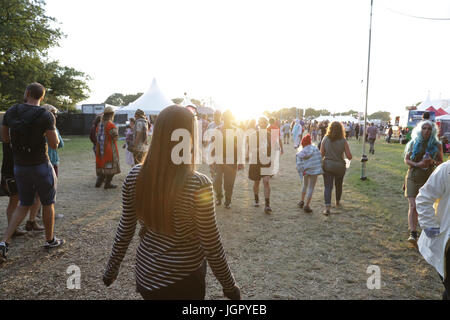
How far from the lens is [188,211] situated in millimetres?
1583

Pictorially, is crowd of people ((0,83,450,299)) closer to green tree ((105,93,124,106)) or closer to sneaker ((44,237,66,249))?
sneaker ((44,237,66,249))

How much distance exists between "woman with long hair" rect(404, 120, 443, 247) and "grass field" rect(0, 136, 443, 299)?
805 mm

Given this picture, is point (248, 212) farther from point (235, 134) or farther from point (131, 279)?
point (131, 279)

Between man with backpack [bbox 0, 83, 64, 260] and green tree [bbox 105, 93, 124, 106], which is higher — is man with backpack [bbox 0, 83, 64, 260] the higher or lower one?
the lower one

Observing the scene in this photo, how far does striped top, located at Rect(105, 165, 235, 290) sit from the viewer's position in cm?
157

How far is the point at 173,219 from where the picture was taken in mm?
1583

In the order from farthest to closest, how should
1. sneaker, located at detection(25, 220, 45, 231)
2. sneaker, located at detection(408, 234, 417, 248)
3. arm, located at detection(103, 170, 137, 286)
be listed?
sneaker, located at detection(25, 220, 45, 231)
sneaker, located at detection(408, 234, 417, 248)
arm, located at detection(103, 170, 137, 286)

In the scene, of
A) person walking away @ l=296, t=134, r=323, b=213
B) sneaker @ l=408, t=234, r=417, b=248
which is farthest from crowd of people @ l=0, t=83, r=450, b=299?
person walking away @ l=296, t=134, r=323, b=213

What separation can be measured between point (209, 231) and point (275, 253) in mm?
2813

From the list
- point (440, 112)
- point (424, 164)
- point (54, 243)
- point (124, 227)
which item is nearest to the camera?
point (124, 227)

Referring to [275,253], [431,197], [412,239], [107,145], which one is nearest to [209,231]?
[431,197]

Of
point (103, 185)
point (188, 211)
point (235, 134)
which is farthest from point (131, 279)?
point (103, 185)

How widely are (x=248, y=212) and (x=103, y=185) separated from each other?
4642 mm

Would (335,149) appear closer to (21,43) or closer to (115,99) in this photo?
(21,43)
